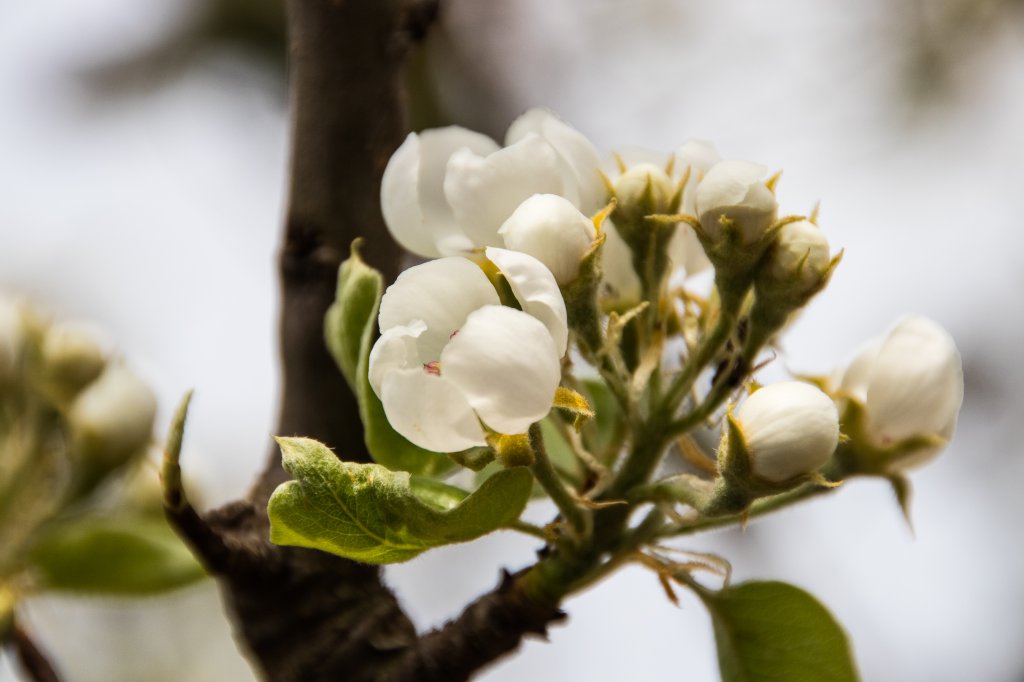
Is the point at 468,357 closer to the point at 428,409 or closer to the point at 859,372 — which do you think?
the point at 428,409

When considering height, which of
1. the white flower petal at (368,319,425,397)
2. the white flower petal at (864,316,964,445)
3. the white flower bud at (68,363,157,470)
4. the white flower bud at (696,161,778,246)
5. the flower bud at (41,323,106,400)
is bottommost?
the white flower bud at (68,363,157,470)

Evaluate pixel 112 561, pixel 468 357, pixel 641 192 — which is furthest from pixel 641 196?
pixel 112 561

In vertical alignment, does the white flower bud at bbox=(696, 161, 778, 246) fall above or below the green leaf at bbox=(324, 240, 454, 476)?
above

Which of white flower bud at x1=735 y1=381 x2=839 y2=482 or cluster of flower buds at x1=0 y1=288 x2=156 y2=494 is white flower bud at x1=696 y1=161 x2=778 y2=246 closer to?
white flower bud at x1=735 y1=381 x2=839 y2=482

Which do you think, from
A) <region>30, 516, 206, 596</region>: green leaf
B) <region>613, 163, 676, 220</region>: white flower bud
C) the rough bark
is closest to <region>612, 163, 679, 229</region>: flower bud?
<region>613, 163, 676, 220</region>: white flower bud

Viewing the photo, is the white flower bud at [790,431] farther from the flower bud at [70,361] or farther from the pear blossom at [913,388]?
the flower bud at [70,361]

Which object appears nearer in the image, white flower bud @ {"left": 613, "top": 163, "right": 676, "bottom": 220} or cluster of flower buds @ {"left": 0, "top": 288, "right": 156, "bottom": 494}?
white flower bud @ {"left": 613, "top": 163, "right": 676, "bottom": 220}

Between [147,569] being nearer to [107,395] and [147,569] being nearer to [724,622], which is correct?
[107,395]
